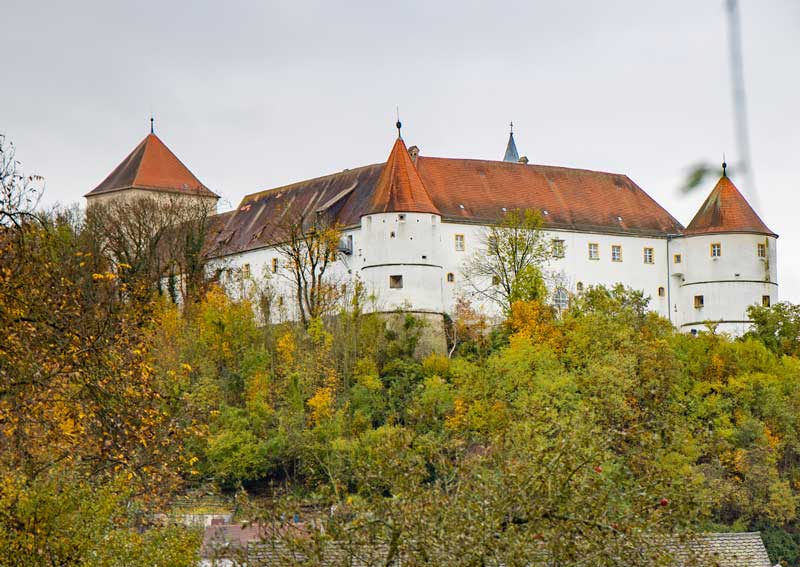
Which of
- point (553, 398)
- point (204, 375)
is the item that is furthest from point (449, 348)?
point (553, 398)

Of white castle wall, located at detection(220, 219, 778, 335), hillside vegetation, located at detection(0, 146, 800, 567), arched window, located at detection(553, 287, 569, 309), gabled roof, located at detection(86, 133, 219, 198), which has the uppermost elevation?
gabled roof, located at detection(86, 133, 219, 198)

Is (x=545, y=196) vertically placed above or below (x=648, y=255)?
above

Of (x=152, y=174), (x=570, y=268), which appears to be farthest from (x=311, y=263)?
(x=152, y=174)

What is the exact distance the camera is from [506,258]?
220ft

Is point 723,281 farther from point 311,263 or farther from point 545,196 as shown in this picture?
point 311,263

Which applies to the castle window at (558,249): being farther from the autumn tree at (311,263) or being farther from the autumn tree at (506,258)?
the autumn tree at (311,263)

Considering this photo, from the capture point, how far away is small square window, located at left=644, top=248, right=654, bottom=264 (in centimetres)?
7269

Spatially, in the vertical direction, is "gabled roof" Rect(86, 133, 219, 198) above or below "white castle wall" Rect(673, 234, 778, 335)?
above

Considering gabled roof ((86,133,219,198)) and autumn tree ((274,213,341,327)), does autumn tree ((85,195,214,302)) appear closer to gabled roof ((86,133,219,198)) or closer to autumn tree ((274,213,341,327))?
autumn tree ((274,213,341,327))

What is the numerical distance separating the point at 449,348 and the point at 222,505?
19223mm

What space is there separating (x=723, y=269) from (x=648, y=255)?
3.45 m

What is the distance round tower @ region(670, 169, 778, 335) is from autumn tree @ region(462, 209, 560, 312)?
23.2 ft

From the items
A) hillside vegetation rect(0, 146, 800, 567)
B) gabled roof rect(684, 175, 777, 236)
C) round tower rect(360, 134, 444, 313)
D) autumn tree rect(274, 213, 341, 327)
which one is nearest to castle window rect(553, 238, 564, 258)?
hillside vegetation rect(0, 146, 800, 567)

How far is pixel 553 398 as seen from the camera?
1829 inches
